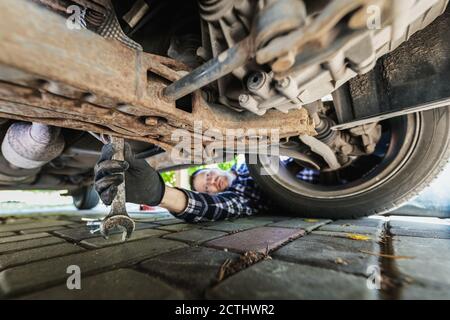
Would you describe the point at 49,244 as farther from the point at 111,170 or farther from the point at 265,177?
the point at 265,177

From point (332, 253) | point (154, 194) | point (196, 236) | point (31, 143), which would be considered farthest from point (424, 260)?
point (31, 143)

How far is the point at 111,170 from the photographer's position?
641 millimetres

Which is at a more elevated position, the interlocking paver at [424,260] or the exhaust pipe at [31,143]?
the exhaust pipe at [31,143]

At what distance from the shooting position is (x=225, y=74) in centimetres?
46

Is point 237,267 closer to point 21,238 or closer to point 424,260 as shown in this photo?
point 424,260

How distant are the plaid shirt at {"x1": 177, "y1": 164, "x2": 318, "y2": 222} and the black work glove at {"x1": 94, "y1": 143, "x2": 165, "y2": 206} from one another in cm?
19

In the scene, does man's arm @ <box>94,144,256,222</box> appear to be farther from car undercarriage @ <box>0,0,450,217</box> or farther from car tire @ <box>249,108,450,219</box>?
car tire @ <box>249,108,450,219</box>

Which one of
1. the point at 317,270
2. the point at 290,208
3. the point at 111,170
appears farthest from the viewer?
the point at 290,208

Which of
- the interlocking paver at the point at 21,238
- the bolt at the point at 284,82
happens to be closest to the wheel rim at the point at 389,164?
the bolt at the point at 284,82

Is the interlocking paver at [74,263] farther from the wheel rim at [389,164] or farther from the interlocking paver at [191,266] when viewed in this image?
the wheel rim at [389,164]

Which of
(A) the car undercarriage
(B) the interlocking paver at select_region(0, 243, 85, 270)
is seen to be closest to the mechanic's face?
(A) the car undercarriage

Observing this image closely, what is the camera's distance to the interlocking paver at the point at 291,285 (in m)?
0.35
